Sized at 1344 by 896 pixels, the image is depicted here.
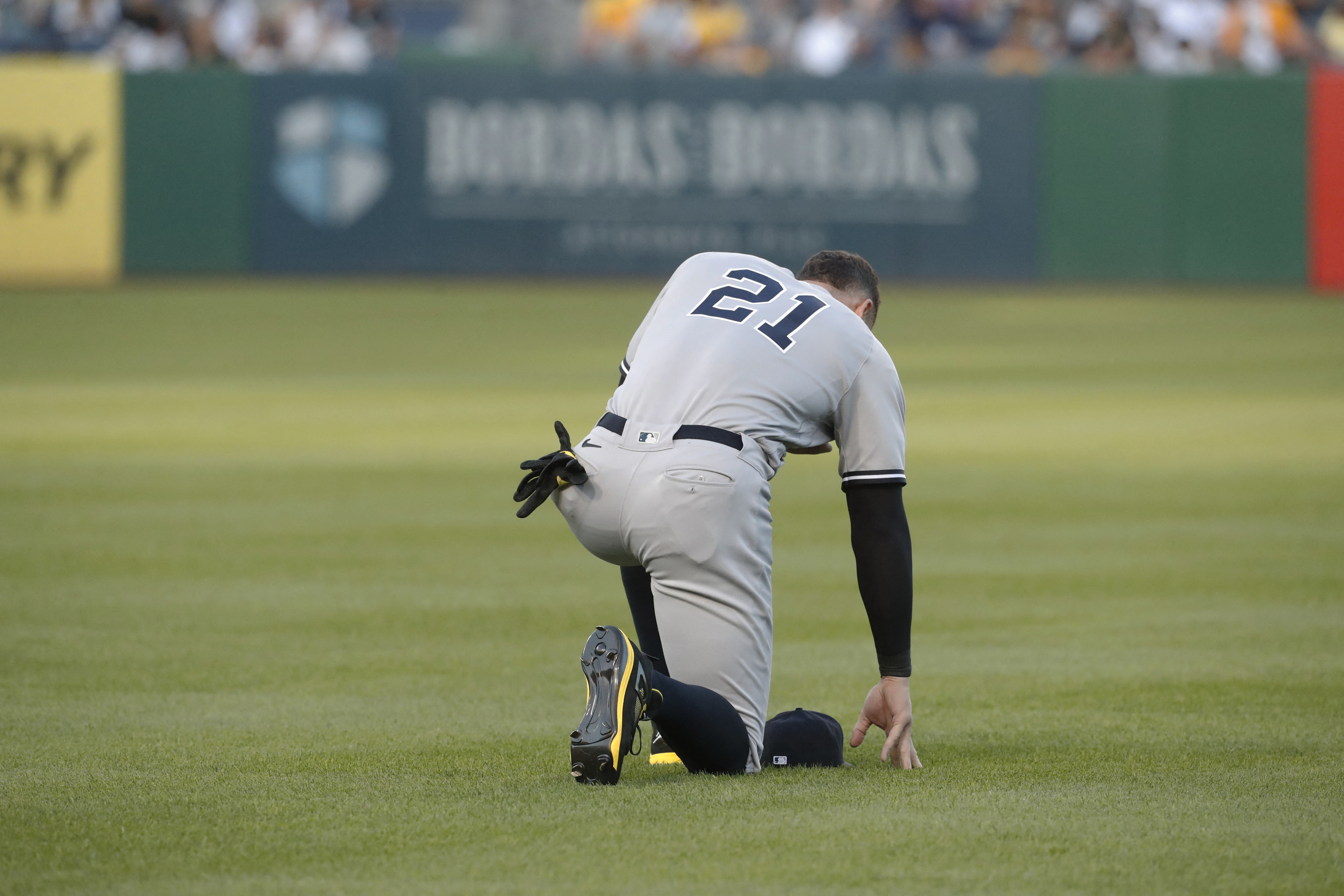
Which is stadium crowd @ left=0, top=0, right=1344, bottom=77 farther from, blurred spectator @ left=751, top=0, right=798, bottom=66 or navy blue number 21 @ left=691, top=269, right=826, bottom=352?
navy blue number 21 @ left=691, top=269, right=826, bottom=352

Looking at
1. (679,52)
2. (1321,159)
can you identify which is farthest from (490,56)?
(1321,159)

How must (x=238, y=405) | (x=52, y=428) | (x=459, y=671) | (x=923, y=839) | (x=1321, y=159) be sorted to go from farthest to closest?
(x=1321, y=159) → (x=238, y=405) → (x=52, y=428) → (x=459, y=671) → (x=923, y=839)

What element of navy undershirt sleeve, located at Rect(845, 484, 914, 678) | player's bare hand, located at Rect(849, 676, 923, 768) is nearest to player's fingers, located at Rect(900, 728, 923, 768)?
player's bare hand, located at Rect(849, 676, 923, 768)

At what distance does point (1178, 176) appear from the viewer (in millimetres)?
23609

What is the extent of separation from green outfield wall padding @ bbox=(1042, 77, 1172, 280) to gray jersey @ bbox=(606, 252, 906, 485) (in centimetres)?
1924

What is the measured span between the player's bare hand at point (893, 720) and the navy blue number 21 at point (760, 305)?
2.89 feet

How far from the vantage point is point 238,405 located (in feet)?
48.2

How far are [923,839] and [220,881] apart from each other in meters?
1.43

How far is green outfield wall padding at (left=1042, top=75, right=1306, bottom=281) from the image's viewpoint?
23.4 m

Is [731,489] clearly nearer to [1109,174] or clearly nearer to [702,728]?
[702,728]

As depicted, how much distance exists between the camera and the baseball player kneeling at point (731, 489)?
487 cm

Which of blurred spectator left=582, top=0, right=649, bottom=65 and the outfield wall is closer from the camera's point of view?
the outfield wall

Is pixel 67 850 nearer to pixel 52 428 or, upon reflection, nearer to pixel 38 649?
pixel 38 649

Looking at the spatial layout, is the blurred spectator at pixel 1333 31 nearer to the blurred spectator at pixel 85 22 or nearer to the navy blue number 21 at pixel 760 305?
the blurred spectator at pixel 85 22
